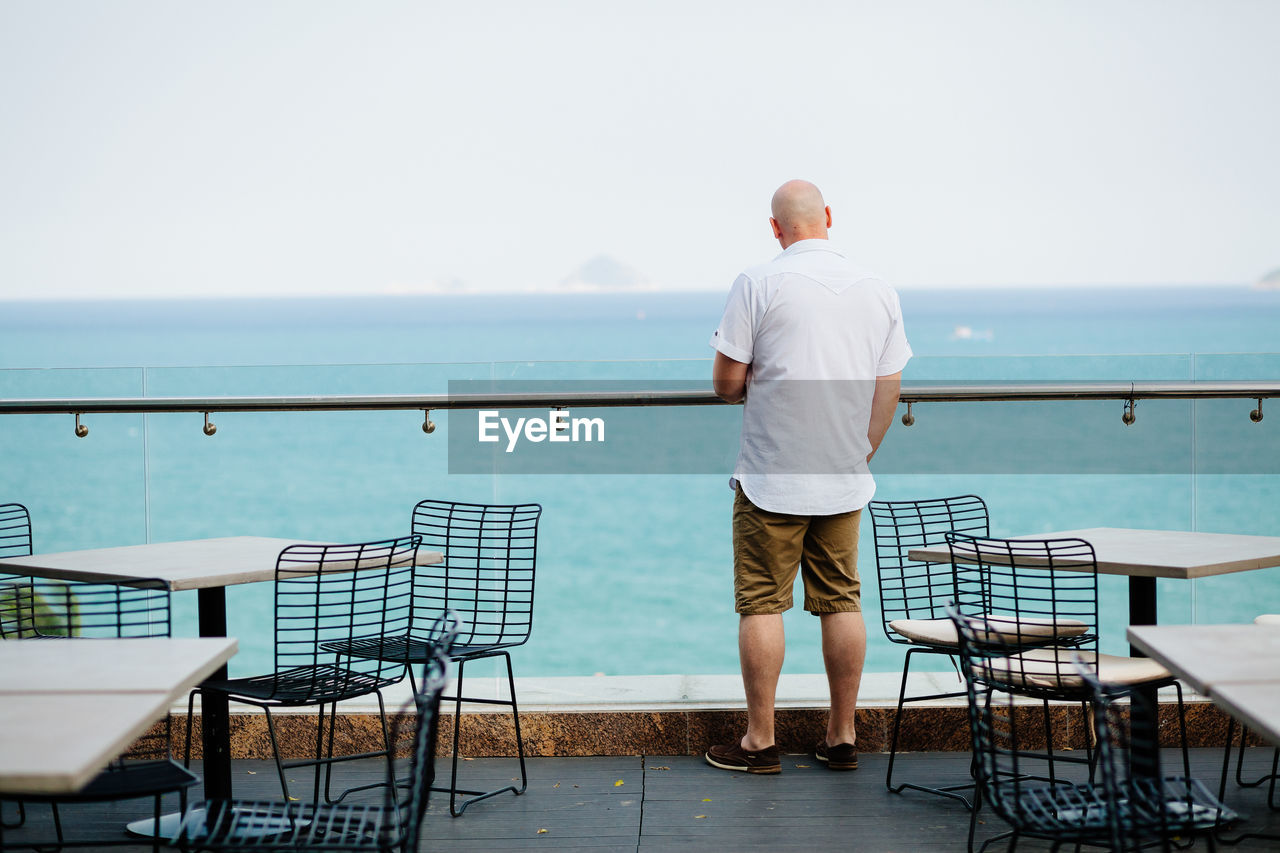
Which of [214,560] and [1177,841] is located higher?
[214,560]

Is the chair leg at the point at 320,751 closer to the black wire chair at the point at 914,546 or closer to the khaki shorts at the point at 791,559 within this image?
the khaki shorts at the point at 791,559

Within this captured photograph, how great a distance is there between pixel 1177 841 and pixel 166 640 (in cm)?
256

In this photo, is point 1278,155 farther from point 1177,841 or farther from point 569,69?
point 1177,841

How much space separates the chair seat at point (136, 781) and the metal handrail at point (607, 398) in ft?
6.54

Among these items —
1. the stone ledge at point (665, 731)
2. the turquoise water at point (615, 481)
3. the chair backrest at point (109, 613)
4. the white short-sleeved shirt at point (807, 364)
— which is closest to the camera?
the chair backrest at point (109, 613)

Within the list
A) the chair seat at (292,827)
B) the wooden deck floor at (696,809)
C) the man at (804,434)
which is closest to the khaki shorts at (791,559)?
the man at (804,434)

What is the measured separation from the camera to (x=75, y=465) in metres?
4.67

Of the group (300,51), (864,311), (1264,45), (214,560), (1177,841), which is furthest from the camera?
(1264,45)

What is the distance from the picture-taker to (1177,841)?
3.30m

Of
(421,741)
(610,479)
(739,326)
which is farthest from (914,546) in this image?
(421,741)

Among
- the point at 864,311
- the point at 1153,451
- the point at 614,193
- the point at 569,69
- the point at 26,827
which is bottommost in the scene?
the point at 26,827

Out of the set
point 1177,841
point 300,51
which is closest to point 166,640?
point 1177,841

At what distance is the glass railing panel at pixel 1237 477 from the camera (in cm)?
454

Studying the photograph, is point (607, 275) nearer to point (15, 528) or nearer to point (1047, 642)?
point (15, 528)
